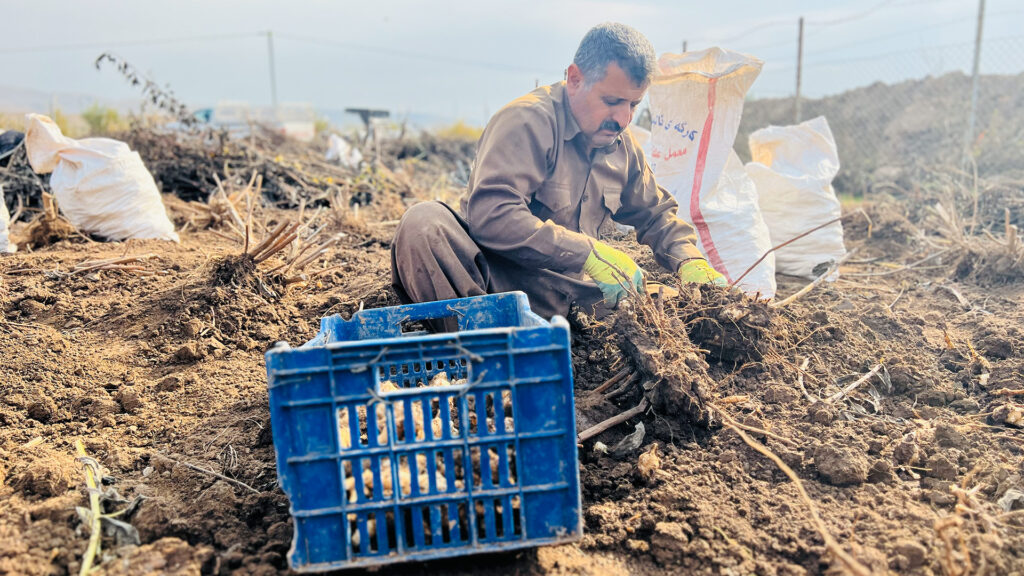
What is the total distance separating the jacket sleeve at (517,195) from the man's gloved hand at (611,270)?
0.04m

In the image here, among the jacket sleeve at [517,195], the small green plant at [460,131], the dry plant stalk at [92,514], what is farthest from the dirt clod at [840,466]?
the small green plant at [460,131]

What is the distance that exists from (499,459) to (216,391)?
4.71ft

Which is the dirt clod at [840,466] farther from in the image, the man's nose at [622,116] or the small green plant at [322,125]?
the small green plant at [322,125]

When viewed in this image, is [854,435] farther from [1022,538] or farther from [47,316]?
[47,316]

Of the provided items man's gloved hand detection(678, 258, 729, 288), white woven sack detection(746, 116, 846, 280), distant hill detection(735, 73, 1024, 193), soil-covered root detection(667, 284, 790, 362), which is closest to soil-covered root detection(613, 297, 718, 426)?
soil-covered root detection(667, 284, 790, 362)

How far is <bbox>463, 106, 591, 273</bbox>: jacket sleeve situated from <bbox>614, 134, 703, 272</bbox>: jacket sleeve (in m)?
0.56

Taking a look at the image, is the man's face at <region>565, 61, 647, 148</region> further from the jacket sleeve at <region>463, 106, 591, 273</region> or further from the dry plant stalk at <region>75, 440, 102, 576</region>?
the dry plant stalk at <region>75, 440, 102, 576</region>

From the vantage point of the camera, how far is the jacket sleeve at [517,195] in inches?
92.0

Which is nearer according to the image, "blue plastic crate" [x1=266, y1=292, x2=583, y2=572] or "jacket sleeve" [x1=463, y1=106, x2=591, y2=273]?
"blue plastic crate" [x1=266, y1=292, x2=583, y2=572]

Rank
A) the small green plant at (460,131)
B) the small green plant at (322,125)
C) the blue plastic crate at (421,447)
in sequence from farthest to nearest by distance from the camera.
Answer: the small green plant at (460,131) < the small green plant at (322,125) < the blue plastic crate at (421,447)

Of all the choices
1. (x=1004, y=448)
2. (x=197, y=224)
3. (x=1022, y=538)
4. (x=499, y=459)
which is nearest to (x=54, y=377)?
(x=499, y=459)

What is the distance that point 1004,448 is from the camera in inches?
74.2

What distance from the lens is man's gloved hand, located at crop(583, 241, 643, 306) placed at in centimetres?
234

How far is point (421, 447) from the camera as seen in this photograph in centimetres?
129
